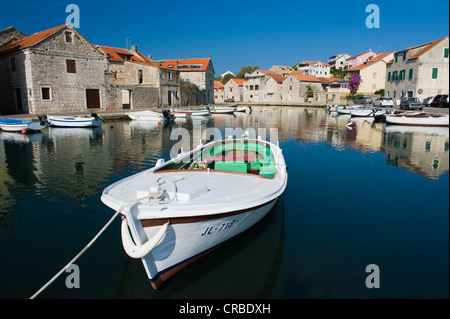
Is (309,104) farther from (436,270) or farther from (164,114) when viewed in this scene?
(436,270)

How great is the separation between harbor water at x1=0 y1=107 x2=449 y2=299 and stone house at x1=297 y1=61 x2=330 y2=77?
300 ft

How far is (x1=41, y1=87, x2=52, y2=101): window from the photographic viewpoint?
3194 cm

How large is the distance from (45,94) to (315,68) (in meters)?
84.9

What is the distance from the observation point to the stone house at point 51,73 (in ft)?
102

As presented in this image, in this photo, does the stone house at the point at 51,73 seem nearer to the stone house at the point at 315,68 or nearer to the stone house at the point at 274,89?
the stone house at the point at 274,89

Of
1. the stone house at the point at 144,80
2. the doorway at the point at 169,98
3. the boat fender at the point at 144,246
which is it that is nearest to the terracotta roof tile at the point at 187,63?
the stone house at the point at 144,80

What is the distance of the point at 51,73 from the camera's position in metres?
32.1

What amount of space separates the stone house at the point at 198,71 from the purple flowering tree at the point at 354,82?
101 ft

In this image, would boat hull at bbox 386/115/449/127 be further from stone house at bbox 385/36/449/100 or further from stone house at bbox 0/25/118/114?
stone house at bbox 0/25/118/114

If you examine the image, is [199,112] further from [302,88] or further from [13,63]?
[302,88]

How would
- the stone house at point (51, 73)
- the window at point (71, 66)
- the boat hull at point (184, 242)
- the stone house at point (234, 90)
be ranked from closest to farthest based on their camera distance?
the boat hull at point (184, 242), the stone house at point (51, 73), the window at point (71, 66), the stone house at point (234, 90)
